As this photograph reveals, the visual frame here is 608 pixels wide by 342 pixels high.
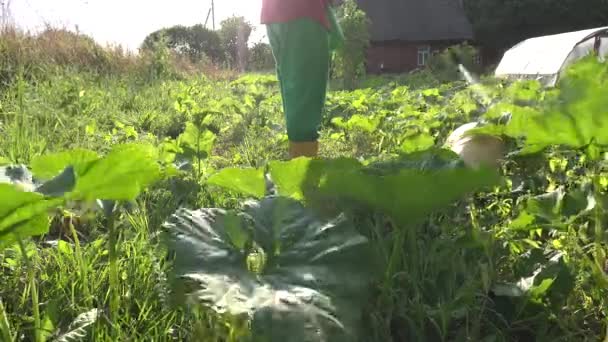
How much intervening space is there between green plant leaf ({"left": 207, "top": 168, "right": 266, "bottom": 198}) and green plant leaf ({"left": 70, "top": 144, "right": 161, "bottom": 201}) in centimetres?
24

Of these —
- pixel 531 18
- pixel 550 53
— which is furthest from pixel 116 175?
pixel 531 18

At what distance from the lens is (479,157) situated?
1845 millimetres

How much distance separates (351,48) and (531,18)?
12282 mm

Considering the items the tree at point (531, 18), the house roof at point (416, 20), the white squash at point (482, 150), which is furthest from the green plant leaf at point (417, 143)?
the tree at point (531, 18)

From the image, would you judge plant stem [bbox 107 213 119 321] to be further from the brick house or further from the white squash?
the brick house

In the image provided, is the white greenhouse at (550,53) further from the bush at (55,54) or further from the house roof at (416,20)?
the house roof at (416,20)

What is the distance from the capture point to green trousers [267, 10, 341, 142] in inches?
87.3

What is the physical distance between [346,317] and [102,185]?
0.37 meters

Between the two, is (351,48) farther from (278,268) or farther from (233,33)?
(233,33)

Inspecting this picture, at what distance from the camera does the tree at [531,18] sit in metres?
21.2

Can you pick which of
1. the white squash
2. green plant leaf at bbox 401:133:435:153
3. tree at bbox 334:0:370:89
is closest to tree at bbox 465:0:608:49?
tree at bbox 334:0:370:89

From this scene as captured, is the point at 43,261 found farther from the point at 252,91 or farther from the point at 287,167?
the point at 252,91

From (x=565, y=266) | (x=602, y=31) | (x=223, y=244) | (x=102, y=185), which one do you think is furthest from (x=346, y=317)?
(x=602, y=31)

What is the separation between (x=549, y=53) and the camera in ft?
24.7
